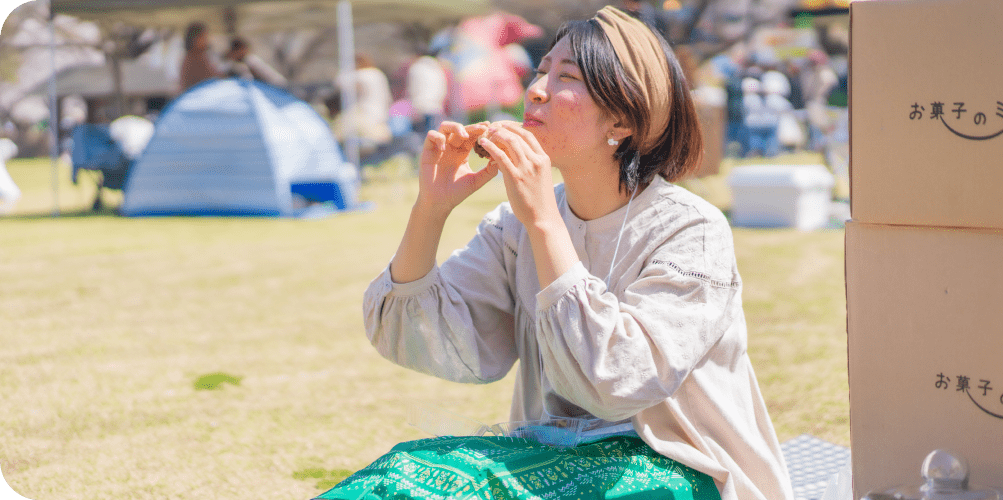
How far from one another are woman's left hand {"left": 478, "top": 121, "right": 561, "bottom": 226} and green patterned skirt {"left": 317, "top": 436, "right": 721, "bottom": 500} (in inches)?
16.2

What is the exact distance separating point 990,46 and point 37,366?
3.67m

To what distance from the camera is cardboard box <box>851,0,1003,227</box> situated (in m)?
1.29

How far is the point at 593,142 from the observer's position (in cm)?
169

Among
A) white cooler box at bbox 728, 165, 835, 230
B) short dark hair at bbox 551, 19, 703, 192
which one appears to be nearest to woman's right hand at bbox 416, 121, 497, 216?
short dark hair at bbox 551, 19, 703, 192

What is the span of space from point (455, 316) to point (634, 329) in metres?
0.44

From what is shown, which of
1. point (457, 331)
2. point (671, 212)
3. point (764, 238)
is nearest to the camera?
point (671, 212)

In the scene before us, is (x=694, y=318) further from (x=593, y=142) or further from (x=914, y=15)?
(x=914, y=15)

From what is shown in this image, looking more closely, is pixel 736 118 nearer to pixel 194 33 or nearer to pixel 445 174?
pixel 194 33

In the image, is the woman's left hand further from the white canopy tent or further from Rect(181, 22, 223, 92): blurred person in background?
Rect(181, 22, 223, 92): blurred person in background

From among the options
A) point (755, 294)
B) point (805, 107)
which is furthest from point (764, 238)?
point (805, 107)

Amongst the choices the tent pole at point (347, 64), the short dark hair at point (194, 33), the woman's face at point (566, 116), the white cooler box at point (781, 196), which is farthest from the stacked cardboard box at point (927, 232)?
the short dark hair at point (194, 33)

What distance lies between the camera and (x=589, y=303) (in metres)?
1.45

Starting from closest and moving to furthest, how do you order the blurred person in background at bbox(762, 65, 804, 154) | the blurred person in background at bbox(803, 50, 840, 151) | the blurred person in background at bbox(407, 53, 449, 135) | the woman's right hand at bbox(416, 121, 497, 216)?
1. the woman's right hand at bbox(416, 121, 497, 216)
2. the blurred person in background at bbox(407, 53, 449, 135)
3. the blurred person in background at bbox(803, 50, 840, 151)
4. the blurred person in background at bbox(762, 65, 804, 154)


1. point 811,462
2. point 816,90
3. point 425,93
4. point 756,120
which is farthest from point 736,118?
point 811,462
